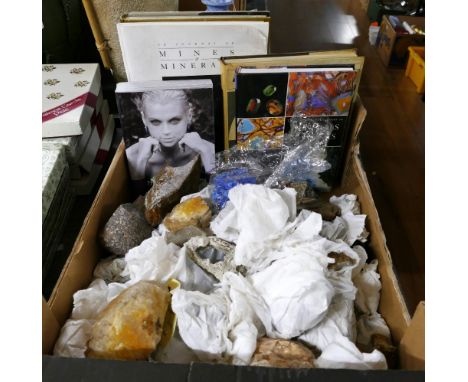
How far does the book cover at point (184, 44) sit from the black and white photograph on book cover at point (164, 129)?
0.38ft

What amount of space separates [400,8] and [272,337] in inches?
85.2

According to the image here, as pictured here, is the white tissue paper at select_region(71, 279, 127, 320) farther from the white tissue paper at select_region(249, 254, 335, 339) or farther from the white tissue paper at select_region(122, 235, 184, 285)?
the white tissue paper at select_region(249, 254, 335, 339)

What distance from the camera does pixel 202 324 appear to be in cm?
62

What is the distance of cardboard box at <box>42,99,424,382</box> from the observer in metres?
0.47

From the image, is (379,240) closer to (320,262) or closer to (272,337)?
(320,262)

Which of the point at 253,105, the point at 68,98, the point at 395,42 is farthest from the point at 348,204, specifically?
the point at 395,42

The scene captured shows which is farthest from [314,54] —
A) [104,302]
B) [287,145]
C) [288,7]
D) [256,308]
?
[288,7]

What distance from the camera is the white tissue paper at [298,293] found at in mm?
600

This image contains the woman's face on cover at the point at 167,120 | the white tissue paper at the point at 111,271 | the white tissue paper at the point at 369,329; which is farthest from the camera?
the woman's face on cover at the point at 167,120

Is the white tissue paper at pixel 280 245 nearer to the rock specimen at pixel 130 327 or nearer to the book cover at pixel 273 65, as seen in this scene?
the rock specimen at pixel 130 327

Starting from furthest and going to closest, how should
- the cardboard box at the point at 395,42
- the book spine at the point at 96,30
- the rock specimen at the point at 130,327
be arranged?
the cardboard box at the point at 395,42 < the book spine at the point at 96,30 < the rock specimen at the point at 130,327

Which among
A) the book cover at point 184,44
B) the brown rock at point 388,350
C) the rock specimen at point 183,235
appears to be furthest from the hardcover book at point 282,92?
the brown rock at point 388,350

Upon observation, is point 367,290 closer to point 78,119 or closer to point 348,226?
point 348,226

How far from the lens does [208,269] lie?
73 centimetres
